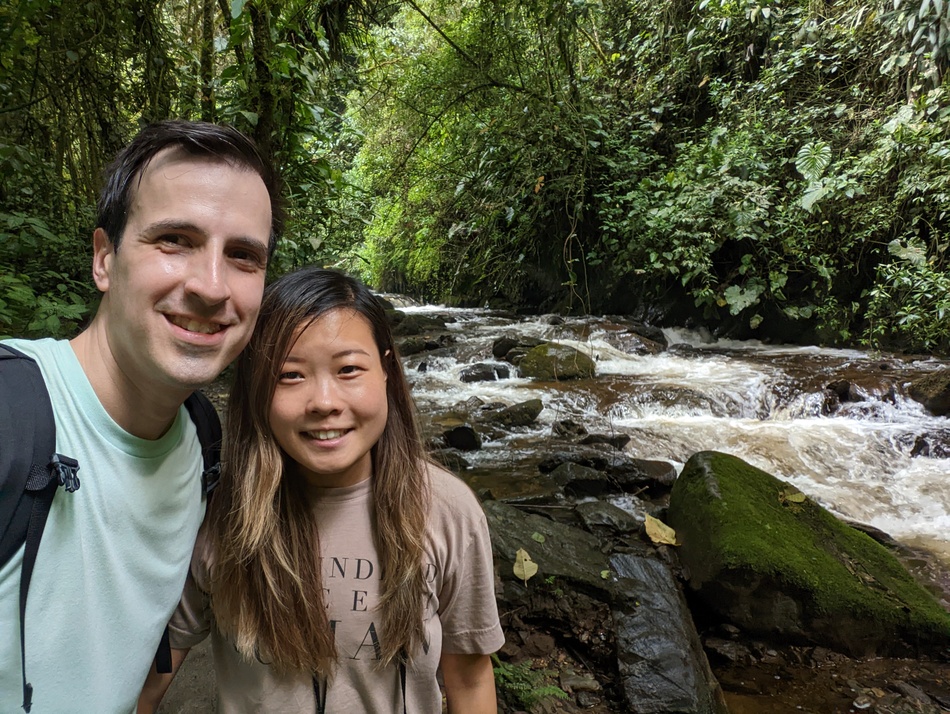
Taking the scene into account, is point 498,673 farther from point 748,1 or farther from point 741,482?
point 748,1

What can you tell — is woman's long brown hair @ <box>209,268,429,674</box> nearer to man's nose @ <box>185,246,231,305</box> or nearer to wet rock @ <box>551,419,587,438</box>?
man's nose @ <box>185,246,231,305</box>

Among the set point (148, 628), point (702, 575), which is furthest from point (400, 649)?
point (702, 575)

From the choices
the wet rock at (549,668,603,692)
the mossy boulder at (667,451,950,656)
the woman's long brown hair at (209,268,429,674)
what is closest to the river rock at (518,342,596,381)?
the mossy boulder at (667,451,950,656)

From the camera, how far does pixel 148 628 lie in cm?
105

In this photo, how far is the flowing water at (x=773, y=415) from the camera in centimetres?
488

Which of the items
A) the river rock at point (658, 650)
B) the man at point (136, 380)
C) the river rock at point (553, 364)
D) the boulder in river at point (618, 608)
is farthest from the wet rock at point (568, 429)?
the man at point (136, 380)

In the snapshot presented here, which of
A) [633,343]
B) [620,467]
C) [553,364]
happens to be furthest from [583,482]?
[633,343]

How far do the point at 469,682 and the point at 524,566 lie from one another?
62.0 inches

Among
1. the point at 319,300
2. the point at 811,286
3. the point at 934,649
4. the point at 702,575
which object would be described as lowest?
the point at 934,649

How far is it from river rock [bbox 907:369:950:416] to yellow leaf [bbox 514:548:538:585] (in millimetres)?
5940

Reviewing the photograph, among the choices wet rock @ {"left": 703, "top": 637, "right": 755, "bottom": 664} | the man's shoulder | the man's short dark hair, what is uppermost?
the man's short dark hair

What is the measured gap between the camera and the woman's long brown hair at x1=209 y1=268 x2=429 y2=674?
111cm

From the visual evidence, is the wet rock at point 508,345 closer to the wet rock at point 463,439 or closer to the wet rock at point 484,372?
the wet rock at point 484,372

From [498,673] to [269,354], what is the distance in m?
1.91
